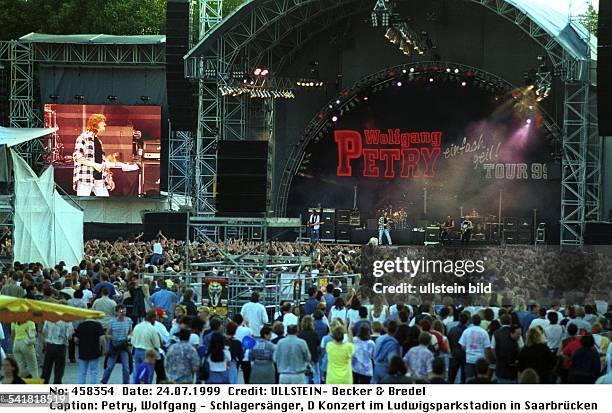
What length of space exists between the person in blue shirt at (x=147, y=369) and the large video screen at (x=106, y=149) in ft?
95.3

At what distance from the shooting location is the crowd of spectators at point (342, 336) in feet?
40.7

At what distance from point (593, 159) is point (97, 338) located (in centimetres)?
2211

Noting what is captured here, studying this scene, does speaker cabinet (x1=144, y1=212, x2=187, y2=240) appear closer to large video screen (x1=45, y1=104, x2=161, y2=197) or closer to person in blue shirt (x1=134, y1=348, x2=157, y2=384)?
large video screen (x1=45, y1=104, x2=161, y2=197)

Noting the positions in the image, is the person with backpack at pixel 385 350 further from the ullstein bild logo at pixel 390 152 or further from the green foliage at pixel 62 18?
the green foliage at pixel 62 18

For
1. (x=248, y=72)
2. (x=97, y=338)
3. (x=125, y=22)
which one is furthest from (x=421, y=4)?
(x=97, y=338)

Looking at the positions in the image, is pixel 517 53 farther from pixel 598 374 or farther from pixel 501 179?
pixel 598 374

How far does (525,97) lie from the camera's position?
116 ft

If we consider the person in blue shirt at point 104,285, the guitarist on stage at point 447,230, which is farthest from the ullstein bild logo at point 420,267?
the guitarist on stage at point 447,230

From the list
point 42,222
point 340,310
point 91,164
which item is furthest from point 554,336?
point 91,164

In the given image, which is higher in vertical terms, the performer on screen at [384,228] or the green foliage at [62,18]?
the green foliage at [62,18]

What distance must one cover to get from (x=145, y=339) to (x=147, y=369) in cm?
80

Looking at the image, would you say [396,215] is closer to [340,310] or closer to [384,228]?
[384,228]

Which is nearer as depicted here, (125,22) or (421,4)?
(421,4)

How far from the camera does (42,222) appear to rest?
2745 centimetres
